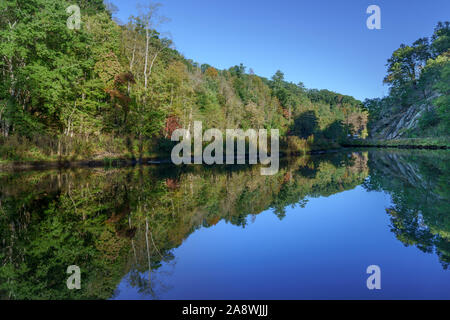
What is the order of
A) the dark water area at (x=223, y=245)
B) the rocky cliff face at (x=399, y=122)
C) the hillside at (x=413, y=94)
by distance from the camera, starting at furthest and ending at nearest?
1. the rocky cliff face at (x=399, y=122)
2. the hillside at (x=413, y=94)
3. the dark water area at (x=223, y=245)

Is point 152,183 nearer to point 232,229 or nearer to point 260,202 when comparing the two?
point 260,202

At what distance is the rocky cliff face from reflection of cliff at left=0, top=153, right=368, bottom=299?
4783cm

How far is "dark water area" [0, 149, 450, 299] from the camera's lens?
110 inches

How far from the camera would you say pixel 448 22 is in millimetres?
52938

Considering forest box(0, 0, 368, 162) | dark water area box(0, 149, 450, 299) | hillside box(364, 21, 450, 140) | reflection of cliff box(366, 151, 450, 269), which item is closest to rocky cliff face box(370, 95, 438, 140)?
hillside box(364, 21, 450, 140)

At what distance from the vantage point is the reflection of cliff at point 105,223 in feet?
9.98

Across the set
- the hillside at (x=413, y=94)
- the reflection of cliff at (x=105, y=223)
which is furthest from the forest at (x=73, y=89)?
the hillside at (x=413, y=94)

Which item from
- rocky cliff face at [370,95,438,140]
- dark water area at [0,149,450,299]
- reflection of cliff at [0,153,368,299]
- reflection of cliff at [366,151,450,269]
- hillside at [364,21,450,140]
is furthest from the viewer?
rocky cliff face at [370,95,438,140]

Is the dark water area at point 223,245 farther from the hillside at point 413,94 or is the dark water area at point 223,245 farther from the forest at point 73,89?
the hillside at point 413,94

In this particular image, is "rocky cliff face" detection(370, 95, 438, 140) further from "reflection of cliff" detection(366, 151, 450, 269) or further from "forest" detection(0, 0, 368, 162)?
"reflection of cliff" detection(366, 151, 450, 269)

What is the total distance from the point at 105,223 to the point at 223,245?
2337 mm

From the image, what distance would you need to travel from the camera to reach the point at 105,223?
16.5 feet

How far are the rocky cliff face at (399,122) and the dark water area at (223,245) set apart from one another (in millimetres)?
48607

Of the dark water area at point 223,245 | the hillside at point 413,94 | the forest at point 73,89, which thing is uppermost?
the hillside at point 413,94
